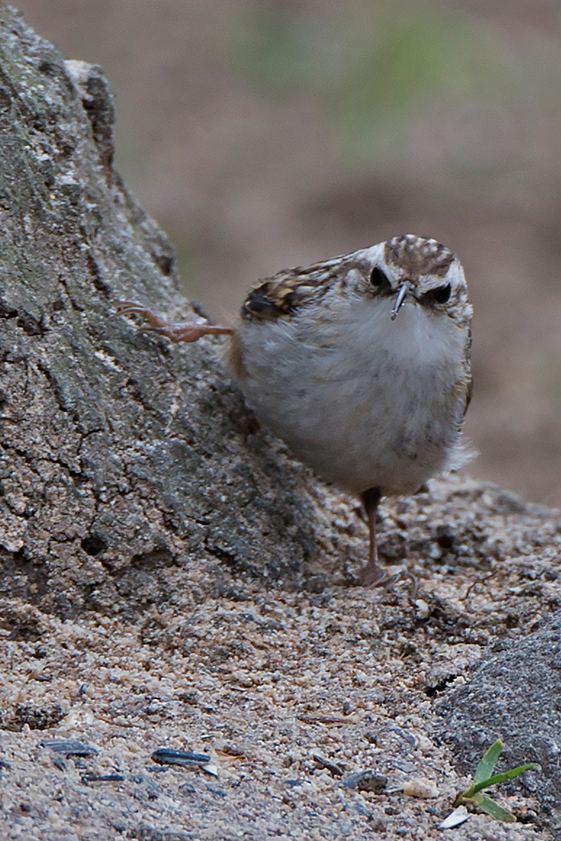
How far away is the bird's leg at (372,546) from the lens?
456 cm

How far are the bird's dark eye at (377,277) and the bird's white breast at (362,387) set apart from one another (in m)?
0.08

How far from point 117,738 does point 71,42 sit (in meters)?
12.4

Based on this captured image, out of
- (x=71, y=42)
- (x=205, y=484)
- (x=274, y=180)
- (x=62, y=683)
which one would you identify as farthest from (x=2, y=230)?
(x=71, y=42)

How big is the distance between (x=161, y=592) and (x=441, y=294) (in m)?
1.65

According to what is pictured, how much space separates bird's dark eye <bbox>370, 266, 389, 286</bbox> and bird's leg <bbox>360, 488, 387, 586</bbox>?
977 mm

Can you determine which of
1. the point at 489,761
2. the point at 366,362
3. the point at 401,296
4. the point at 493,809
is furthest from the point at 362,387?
the point at 493,809

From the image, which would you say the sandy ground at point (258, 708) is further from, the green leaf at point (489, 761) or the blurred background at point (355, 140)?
the blurred background at point (355, 140)

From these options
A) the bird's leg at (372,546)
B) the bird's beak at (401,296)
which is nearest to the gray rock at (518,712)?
the bird's leg at (372,546)

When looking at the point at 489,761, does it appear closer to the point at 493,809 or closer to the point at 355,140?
the point at 493,809

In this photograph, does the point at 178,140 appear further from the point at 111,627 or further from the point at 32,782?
the point at 32,782

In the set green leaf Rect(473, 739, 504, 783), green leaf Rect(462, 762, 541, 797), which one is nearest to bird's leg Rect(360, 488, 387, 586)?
green leaf Rect(473, 739, 504, 783)

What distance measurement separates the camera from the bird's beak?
4.10 meters

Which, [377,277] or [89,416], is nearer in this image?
[89,416]

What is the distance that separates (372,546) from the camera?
15.6 feet
